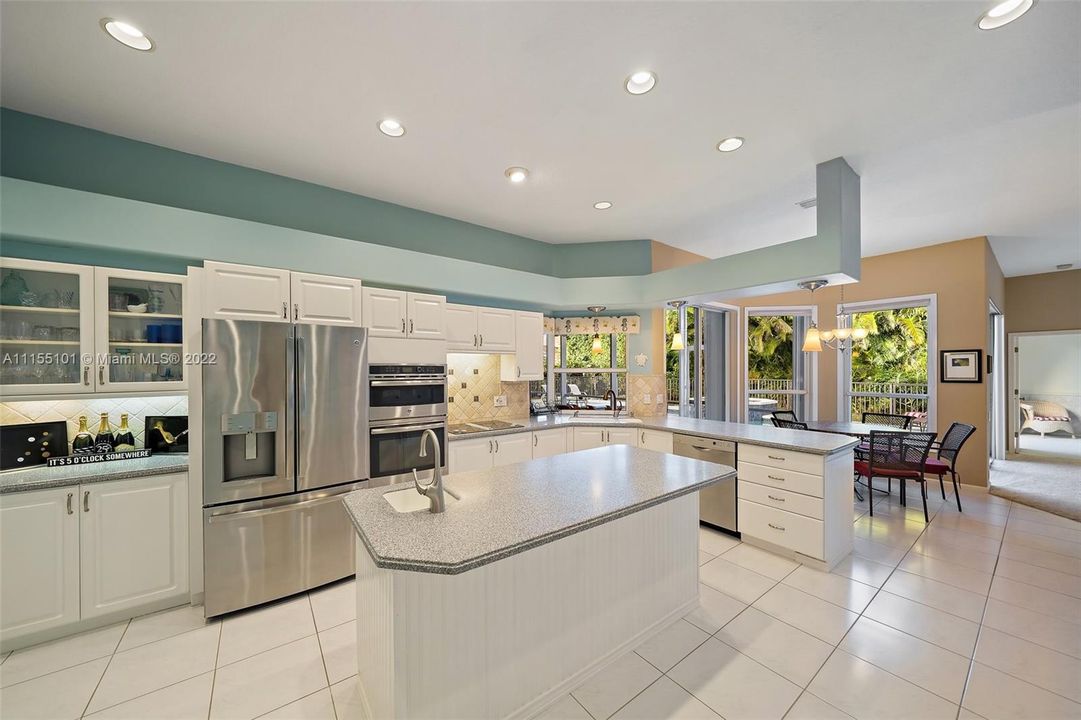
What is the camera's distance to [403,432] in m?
3.23

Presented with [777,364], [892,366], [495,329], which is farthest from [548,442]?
[892,366]

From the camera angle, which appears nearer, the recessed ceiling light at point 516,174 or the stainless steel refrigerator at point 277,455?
the stainless steel refrigerator at point 277,455

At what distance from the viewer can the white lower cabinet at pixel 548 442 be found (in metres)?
4.16

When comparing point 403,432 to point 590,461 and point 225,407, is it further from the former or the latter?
point 590,461

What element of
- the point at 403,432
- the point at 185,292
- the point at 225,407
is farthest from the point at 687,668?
the point at 185,292

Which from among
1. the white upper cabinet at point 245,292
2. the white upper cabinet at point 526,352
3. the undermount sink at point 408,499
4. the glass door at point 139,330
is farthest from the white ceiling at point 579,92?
the undermount sink at point 408,499

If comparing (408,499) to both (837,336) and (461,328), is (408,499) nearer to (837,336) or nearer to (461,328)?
(461,328)

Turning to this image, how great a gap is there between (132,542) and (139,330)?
1280 millimetres

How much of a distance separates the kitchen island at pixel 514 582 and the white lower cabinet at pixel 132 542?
1470 mm

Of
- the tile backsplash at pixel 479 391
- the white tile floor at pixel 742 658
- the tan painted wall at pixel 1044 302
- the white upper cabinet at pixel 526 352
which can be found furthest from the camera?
the tan painted wall at pixel 1044 302

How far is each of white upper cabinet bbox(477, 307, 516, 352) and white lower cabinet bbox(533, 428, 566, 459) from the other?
931 millimetres

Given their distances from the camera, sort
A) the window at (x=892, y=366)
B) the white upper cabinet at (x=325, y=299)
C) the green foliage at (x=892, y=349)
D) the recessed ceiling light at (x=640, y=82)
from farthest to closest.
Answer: the green foliage at (x=892, y=349) < the window at (x=892, y=366) < the white upper cabinet at (x=325, y=299) < the recessed ceiling light at (x=640, y=82)

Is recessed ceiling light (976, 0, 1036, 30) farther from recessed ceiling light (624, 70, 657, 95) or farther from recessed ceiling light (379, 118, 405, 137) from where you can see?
recessed ceiling light (379, 118, 405, 137)

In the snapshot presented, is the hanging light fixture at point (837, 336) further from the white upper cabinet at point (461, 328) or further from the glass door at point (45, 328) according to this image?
the glass door at point (45, 328)
